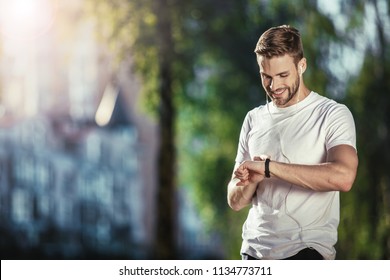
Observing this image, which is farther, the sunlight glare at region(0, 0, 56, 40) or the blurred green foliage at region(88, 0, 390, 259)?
the sunlight glare at region(0, 0, 56, 40)

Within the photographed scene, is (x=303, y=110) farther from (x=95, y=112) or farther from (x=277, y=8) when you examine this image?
(x=95, y=112)

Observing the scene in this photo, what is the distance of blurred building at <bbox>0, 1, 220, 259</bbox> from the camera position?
8.63 m

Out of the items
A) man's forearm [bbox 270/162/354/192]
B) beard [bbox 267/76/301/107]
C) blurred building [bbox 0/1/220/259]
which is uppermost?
beard [bbox 267/76/301/107]

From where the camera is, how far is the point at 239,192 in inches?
53.1

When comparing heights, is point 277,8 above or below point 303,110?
above

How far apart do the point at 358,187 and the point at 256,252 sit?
12.9 feet

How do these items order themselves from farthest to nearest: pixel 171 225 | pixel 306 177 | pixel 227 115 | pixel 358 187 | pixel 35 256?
pixel 35 256, pixel 227 115, pixel 171 225, pixel 358 187, pixel 306 177

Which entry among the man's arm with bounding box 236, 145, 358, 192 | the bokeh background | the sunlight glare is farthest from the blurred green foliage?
the man's arm with bounding box 236, 145, 358, 192

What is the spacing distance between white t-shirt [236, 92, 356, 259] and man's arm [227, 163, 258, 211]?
0.01 metres

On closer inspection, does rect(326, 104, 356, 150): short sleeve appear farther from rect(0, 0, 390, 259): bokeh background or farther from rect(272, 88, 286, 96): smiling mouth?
rect(0, 0, 390, 259): bokeh background

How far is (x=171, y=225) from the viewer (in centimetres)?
607

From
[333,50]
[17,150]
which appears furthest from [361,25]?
[17,150]

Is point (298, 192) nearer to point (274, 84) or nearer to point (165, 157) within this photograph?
point (274, 84)

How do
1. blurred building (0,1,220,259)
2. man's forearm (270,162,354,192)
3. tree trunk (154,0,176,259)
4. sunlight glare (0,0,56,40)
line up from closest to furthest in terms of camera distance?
man's forearm (270,162,354,192)
tree trunk (154,0,176,259)
sunlight glare (0,0,56,40)
blurred building (0,1,220,259)
